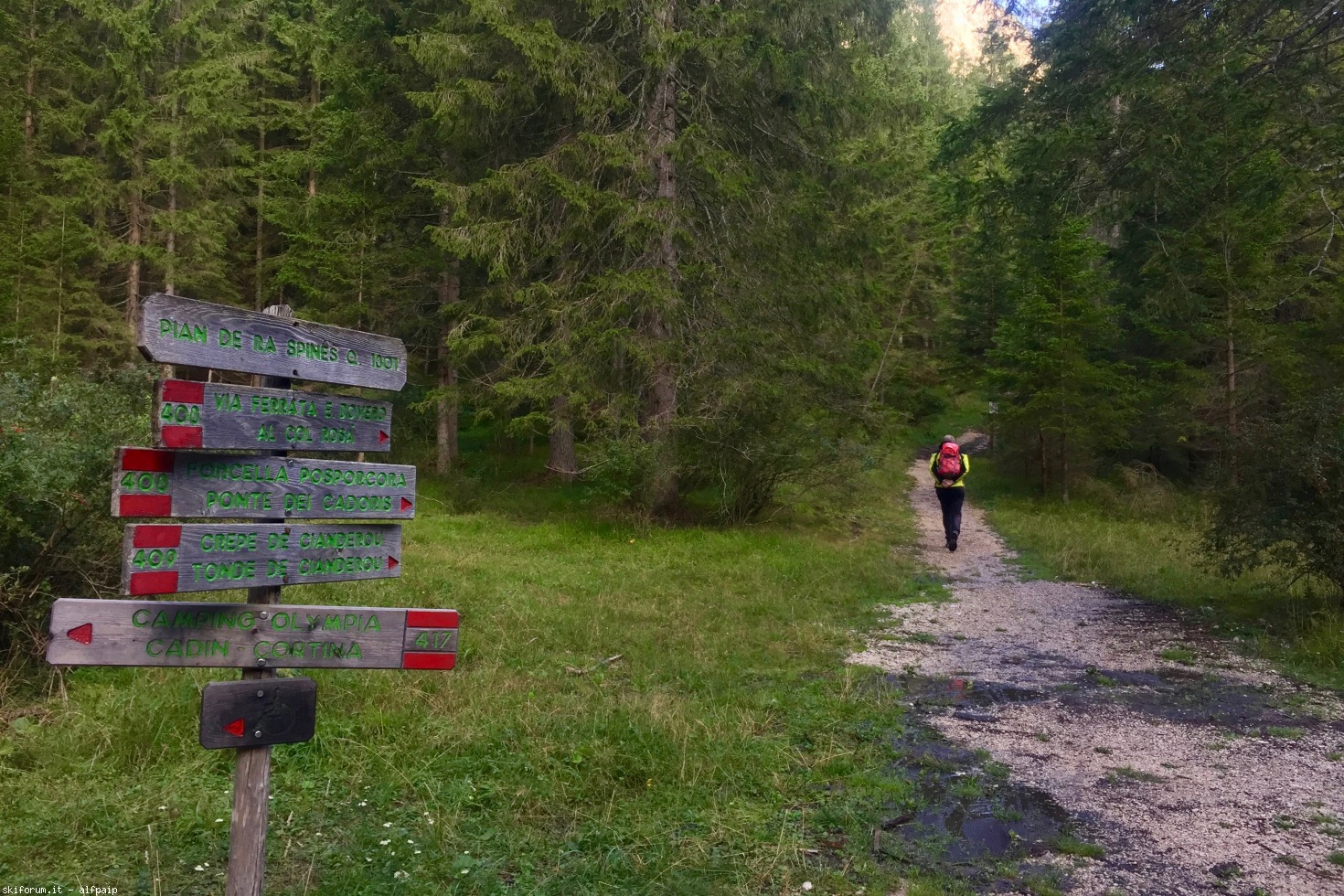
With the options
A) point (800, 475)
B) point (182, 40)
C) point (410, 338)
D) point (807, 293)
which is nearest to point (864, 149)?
point (807, 293)

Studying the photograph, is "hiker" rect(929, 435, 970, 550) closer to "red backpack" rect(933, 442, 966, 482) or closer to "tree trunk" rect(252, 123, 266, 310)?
"red backpack" rect(933, 442, 966, 482)

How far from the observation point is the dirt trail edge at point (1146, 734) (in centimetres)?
405

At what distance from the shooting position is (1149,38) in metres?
8.60

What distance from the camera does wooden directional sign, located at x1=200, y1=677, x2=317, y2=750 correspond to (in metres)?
2.99

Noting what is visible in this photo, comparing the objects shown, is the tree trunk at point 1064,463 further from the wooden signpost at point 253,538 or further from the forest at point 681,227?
the wooden signpost at point 253,538

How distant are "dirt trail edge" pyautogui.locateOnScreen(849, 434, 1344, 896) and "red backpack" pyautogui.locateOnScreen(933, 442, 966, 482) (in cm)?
427

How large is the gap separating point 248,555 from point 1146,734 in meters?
5.48

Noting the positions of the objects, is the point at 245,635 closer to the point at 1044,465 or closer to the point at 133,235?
the point at 1044,465

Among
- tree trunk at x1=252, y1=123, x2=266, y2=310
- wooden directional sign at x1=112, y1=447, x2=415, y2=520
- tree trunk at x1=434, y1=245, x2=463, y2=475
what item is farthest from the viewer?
tree trunk at x1=252, y1=123, x2=266, y2=310

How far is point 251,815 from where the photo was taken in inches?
121

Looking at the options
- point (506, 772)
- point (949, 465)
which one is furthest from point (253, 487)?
point (949, 465)

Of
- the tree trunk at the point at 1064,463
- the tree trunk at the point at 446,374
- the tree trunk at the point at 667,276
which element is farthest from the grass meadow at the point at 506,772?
the tree trunk at the point at 1064,463

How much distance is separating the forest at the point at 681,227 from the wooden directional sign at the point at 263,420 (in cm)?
337

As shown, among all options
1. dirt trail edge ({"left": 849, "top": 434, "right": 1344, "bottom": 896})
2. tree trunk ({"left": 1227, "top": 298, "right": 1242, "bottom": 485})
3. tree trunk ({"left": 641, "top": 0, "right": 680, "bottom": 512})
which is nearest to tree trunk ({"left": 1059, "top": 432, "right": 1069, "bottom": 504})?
tree trunk ({"left": 1227, "top": 298, "right": 1242, "bottom": 485})
